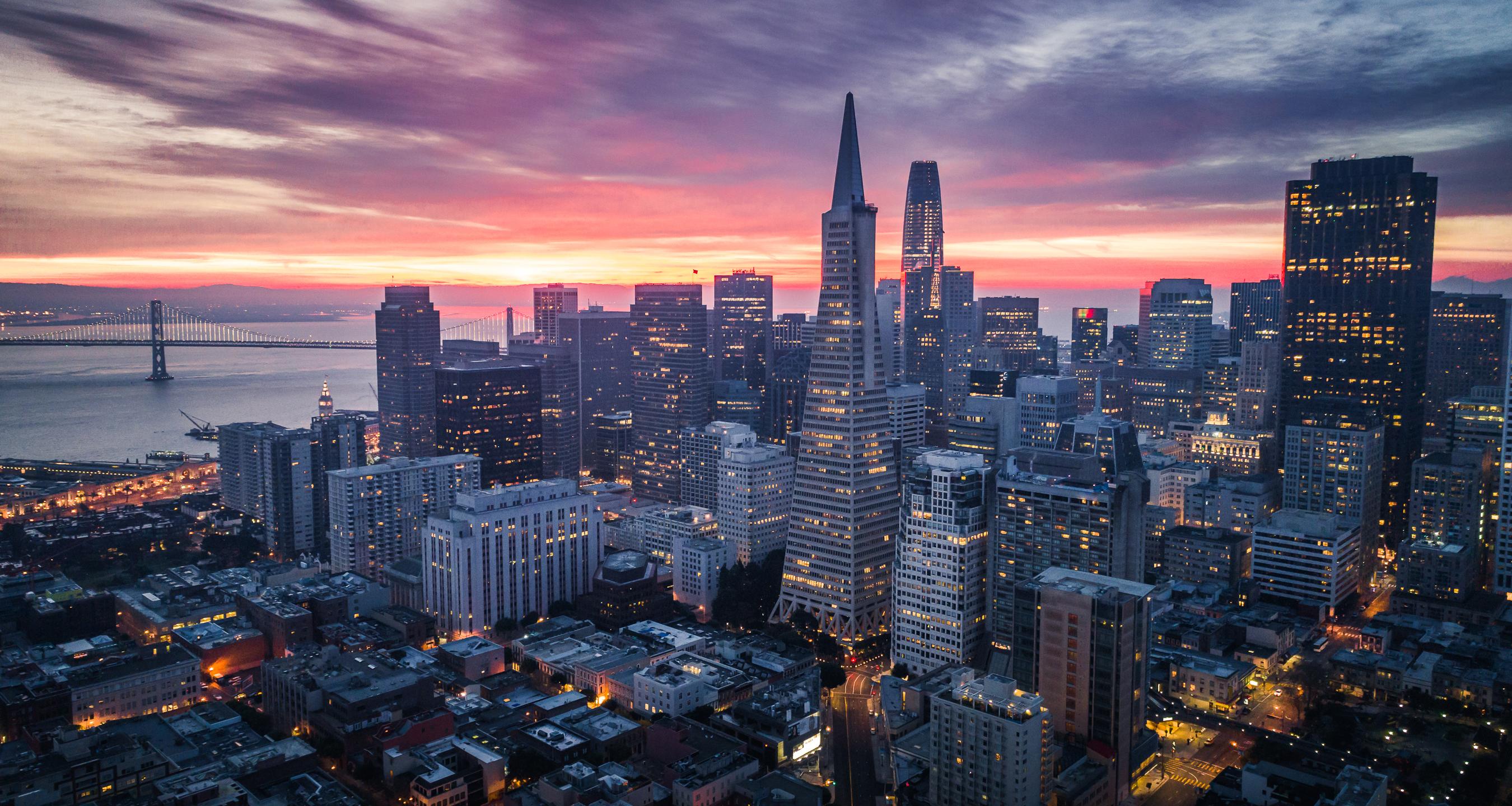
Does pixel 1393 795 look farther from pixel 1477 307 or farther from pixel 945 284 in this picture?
pixel 945 284

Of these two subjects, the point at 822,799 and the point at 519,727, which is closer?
the point at 822,799

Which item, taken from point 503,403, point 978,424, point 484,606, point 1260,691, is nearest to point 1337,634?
point 1260,691

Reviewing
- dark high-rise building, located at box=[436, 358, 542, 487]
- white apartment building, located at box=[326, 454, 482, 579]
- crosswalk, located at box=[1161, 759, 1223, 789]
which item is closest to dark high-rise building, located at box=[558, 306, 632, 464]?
dark high-rise building, located at box=[436, 358, 542, 487]

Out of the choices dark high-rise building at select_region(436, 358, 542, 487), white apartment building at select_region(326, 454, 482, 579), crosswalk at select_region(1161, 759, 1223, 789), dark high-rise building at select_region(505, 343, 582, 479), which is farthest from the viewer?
dark high-rise building at select_region(505, 343, 582, 479)

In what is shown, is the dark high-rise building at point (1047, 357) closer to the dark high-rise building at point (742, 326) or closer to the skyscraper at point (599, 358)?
the dark high-rise building at point (742, 326)

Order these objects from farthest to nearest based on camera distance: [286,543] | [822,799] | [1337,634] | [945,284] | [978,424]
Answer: [945,284] < [978,424] < [286,543] < [1337,634] < [822,799]

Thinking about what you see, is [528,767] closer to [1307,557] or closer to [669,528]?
[669,528]

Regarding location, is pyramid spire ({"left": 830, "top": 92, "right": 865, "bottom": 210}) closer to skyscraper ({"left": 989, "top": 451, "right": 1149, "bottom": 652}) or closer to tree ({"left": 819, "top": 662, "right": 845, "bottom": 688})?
skyscraper ({"left": 989, "top": 451, "right": 1149, "bottom": 652})
